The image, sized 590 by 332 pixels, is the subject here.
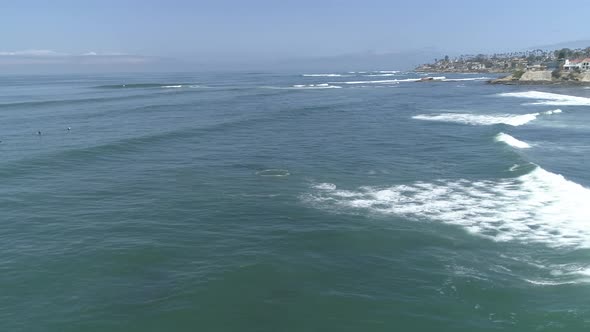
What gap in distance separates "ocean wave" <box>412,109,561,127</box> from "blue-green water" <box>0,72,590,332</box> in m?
10.8

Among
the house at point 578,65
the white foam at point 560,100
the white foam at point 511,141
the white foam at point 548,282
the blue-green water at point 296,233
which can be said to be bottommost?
the white foam at point 548,282

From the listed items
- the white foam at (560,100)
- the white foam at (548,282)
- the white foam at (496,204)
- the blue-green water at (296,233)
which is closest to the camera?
the blue-green water at (296,233)

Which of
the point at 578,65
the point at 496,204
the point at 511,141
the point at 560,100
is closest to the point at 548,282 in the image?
the point at 496,204

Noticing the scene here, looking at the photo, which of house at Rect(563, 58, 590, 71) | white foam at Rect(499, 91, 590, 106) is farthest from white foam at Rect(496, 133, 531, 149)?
house at Rect(563, 58, 590, 71)

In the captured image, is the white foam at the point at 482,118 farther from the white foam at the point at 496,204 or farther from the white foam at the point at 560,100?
the white foam at the point at 496,204

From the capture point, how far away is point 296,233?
82.5 ft

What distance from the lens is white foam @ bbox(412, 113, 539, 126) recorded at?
62312 millimetres

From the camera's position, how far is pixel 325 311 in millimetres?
17906

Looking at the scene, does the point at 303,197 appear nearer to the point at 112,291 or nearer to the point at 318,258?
the point at 318,258

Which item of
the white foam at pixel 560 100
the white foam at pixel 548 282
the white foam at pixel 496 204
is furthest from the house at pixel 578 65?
the white foam at pixel 548 282

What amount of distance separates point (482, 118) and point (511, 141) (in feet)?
67.5

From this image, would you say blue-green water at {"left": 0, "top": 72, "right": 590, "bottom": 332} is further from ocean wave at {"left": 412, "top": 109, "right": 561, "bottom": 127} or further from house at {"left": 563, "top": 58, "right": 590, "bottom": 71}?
house at {"left": 563, "top": 58, "right": 590, "bottom": 71}

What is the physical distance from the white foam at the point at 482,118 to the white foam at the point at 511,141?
10882 mm

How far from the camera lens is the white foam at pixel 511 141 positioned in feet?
149
